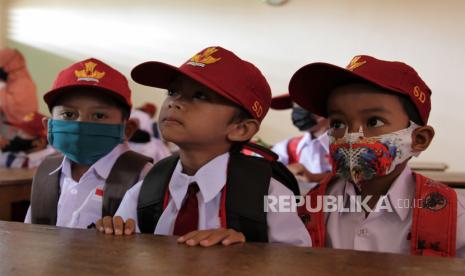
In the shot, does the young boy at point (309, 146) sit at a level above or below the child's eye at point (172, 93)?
below

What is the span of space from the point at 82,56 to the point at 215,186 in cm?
600

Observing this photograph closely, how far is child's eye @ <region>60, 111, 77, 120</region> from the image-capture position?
6.33ft

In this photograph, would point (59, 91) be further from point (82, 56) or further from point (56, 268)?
point (82, 56)

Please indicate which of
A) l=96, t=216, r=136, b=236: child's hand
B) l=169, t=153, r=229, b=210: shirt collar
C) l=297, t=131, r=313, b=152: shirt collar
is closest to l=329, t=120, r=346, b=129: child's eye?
l=169, t=153, r=229, b=210: shirt collar

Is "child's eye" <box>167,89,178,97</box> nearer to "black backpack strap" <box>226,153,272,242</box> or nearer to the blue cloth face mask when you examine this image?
"black backpack strap" <box>226,153,272,242</box>

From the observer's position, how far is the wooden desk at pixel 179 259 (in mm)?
818

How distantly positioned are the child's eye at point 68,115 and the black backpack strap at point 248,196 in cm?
77

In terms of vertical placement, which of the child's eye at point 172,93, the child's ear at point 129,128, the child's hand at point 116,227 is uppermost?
the child's eye at point 172,93

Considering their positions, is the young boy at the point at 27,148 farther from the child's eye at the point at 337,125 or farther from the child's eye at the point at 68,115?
the child's eye at the point at 337,125

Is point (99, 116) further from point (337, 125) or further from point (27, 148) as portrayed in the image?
point (27, 148)

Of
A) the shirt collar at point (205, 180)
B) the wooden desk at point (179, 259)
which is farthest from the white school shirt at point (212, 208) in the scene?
the wooden desk at point (179, 259)

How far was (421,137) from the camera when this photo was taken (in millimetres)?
1490

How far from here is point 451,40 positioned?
18.0ft

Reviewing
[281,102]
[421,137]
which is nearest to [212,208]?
[421,137]
